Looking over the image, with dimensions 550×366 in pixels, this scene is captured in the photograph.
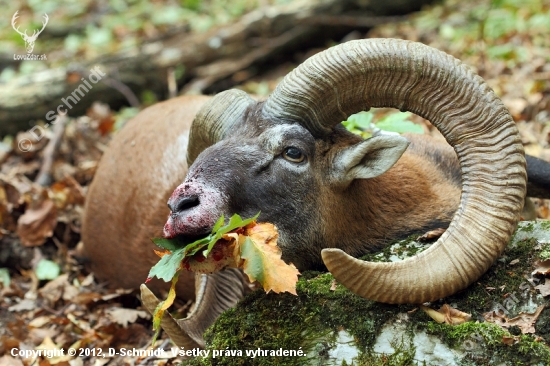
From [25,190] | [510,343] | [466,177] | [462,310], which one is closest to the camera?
[510,343]

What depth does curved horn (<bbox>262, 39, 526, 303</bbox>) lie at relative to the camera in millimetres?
4133

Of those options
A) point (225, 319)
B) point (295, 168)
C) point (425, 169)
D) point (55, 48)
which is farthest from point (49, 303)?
point (55, 48)

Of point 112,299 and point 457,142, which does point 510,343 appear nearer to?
point 457,142

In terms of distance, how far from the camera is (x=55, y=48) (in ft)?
53.1

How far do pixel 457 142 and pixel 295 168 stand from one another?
3.97 ft

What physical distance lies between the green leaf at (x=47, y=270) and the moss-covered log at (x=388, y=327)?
3.59 meters

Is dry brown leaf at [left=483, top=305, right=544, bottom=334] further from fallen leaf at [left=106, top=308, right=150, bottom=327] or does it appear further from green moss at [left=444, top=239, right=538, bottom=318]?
fallen leaf at [left=106, top=308, right=150, bottom=327]

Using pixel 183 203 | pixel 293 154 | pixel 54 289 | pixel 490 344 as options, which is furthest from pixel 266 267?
pixel 54 289

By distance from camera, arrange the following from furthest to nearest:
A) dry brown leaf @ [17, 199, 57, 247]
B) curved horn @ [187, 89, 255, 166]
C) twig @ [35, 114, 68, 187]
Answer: twig @ [35, 114, 68, 187] < dry brown leaf @ [17, 199, 57, 247] < curved horn @ [187, 89, 255, 166]

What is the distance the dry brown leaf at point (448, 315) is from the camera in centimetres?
409

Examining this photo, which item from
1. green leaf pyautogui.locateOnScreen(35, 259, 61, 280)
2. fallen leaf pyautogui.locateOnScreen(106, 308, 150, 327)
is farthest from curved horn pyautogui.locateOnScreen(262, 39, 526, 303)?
green leaf pyautogui.locateOnScreen(35, 259, 61, 280)

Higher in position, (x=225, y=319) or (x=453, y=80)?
(x=453, y=80)

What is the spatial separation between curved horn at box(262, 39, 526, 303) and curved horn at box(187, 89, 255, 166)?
36 cm

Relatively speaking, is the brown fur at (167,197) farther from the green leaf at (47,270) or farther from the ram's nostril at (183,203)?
the ram's nostril at (183,203)
